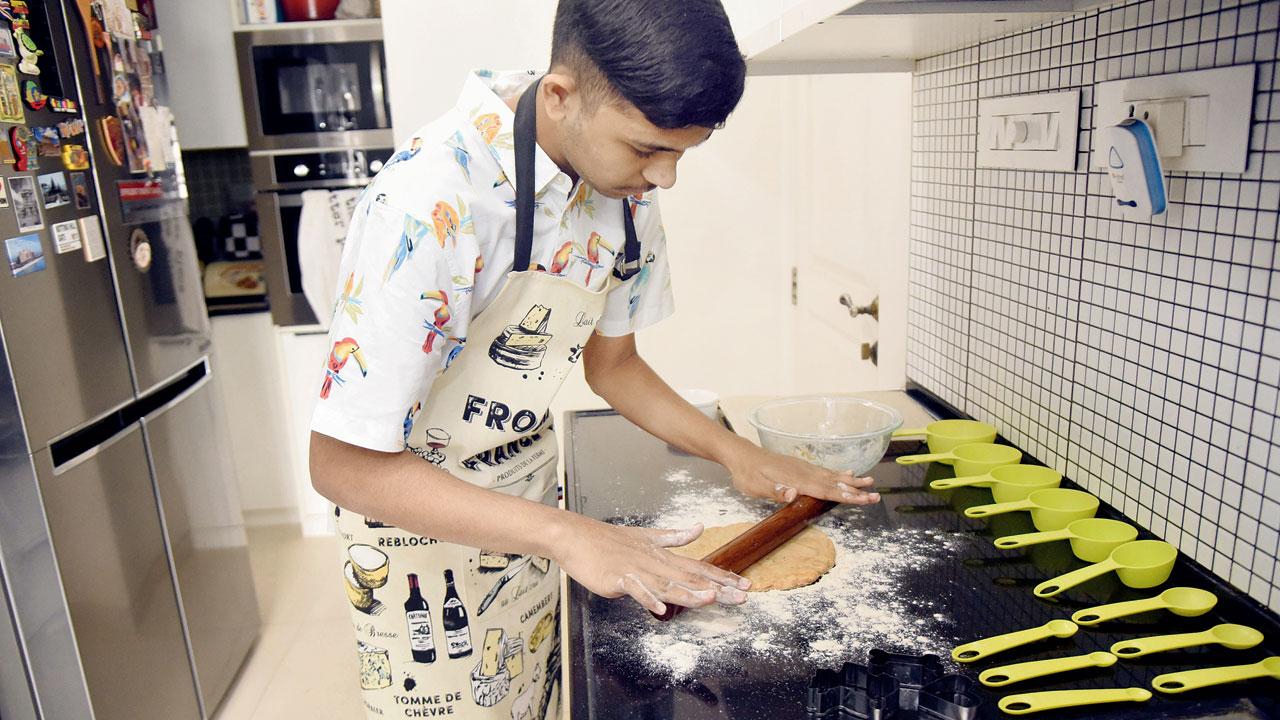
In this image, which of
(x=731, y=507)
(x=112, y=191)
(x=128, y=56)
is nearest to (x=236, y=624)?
(x=112, y=191)

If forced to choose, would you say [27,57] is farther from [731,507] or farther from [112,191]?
[731,507]

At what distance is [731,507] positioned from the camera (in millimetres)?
1231

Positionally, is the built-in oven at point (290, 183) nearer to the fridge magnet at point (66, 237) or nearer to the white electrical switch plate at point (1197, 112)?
the fridge magnet at point (66, 237)

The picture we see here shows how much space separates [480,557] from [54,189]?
4.00ft

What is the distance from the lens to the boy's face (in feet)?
2.80

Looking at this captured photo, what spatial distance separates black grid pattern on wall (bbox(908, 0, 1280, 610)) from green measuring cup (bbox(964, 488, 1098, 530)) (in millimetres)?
47

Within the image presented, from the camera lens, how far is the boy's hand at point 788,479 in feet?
3.80

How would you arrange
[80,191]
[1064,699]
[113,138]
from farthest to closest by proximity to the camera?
1. [113,138]
2. [80,191]
3. [1064,699]

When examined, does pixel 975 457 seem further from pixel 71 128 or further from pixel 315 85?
pixel 315 85

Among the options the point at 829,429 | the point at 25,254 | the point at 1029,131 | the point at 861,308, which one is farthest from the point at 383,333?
the point at 861,308

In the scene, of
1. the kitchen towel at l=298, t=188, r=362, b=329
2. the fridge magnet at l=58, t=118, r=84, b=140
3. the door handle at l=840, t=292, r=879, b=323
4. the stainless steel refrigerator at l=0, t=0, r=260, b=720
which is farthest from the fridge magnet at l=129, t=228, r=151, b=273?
the door handle at l=840, t=292, r=879, b=323

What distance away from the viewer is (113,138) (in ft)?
6.27

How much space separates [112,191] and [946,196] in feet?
5.65

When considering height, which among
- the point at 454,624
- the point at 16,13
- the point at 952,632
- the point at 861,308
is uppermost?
the point at 16,13
